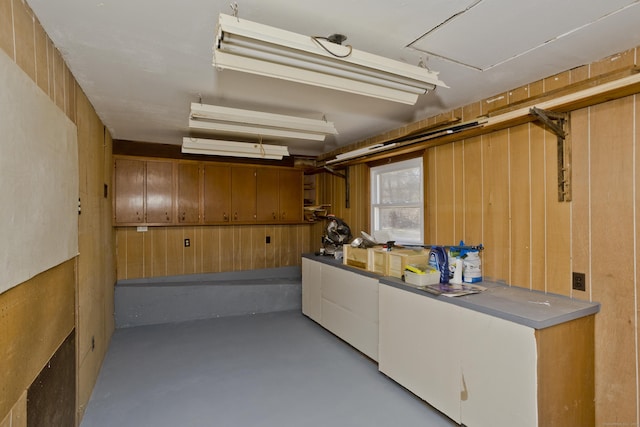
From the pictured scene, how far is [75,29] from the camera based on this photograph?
5.61ft

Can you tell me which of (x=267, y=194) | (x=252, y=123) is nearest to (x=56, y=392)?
(x=252, y=123)

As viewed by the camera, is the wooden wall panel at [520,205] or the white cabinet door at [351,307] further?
the white cabinet door at [351,307]

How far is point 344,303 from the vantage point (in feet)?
11.9

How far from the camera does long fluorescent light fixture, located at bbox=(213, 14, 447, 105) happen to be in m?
1.44

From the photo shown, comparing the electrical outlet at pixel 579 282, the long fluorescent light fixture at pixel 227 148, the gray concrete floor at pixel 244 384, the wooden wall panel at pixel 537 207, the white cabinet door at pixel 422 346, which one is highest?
the long fluorescent light fixture at pixel 227 148

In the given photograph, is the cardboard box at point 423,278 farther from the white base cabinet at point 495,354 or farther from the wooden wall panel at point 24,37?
the wooden wall panel at point 24,37

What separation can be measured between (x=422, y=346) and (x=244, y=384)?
1.51 metres

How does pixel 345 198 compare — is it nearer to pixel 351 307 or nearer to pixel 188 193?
pixel 351 307

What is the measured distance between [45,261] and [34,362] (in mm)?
468

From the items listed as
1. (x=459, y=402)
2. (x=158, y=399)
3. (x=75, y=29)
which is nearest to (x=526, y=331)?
(x=459, y=402)

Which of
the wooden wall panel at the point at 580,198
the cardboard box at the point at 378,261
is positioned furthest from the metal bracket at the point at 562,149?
the cardboard box at the point at 378,261

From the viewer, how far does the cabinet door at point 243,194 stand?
16.3ft

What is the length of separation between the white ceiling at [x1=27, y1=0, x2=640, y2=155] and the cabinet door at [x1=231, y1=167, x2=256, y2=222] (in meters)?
2.15

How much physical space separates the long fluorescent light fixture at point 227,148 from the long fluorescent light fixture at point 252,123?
2.17 ft
